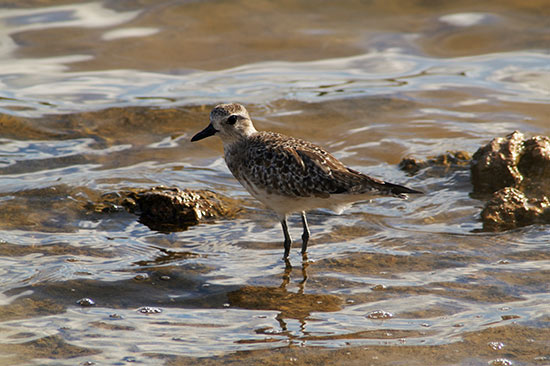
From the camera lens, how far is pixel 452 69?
14883 millimetres

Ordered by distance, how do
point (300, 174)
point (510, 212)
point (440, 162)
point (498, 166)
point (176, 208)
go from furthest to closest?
point (440, 162) → point (498, 166) → point (176, 208) → point (510, 212) → point (300, 174)

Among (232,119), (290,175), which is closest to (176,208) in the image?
(232,119)

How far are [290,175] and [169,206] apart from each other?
5.45 ft

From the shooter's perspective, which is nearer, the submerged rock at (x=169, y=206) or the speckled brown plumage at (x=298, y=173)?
the speckled brown plumage at (x=298, y=173)

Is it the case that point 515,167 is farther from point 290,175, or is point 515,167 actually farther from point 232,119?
point 232,119

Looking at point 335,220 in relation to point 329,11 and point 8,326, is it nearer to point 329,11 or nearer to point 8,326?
point 8,326

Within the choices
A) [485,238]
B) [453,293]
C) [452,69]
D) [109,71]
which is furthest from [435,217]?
[109,71]

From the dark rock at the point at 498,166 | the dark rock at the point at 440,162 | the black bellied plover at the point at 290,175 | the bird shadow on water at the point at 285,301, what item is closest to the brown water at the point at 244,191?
the bird shadow on water at the point at 285,301

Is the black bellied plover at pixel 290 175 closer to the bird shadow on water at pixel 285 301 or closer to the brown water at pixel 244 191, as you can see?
the brown water at pixel 244 191

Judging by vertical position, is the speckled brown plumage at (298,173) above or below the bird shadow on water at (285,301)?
above

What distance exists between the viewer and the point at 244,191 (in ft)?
32.2

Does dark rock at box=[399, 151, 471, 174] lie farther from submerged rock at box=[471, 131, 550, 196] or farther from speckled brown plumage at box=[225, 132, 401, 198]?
speckled brown plumage at box=[225, 132, 401, 198]

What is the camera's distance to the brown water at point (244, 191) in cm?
612

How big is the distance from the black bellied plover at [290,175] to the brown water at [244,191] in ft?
1.87
